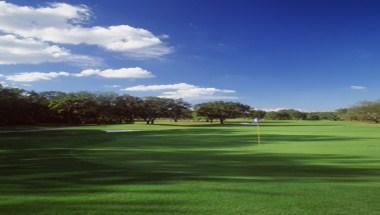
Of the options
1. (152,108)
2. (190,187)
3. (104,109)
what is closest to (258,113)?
(152,108)

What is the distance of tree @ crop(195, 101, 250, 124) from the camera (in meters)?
120

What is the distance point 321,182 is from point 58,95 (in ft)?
324

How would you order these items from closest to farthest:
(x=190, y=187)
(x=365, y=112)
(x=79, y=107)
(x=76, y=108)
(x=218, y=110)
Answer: (x=190, y=187) → (x=76, y=108) → (x=79, y=107) → (x=218, y=110) → (x=365, y=112)

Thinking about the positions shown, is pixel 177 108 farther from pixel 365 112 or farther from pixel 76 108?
pixel 365 112

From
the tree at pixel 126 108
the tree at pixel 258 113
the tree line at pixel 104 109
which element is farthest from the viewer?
the tree at pixel 258 113

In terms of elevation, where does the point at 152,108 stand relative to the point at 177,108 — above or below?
below

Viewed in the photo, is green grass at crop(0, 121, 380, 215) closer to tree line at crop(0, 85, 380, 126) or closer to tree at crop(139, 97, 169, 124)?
tree line at crop(0, 85, 380, 126)

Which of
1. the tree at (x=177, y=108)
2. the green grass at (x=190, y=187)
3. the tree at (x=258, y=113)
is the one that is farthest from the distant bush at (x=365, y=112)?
the green grass at (x=190, y=187)

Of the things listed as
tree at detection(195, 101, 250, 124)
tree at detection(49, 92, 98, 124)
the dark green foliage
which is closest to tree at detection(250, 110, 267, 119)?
tree at detection(195, 101, 250, 124)

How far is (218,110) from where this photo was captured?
120688 millimetres

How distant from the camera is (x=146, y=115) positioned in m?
107

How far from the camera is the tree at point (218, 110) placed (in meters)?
120

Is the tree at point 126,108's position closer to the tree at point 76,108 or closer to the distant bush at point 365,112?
the tree at point 76,108

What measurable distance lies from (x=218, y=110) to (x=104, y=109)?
36.6m
